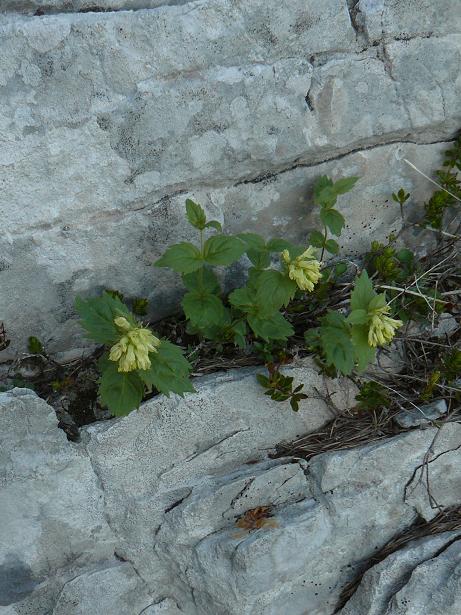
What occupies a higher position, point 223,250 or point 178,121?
point 178,121

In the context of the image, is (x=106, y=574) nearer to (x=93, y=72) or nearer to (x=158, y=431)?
(x=158, y=431)

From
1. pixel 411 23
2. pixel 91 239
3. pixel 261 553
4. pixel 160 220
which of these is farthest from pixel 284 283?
pixel 411 23

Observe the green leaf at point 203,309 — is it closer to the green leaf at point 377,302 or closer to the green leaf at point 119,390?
the green leaf at point 119,390

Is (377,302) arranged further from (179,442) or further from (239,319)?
(179,442)

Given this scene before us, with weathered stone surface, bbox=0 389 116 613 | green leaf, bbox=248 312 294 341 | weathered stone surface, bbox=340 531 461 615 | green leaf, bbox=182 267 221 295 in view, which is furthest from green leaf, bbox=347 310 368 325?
weathered stone surface, bbox=0 389 116 613

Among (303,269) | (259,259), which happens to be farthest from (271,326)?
(303,269)

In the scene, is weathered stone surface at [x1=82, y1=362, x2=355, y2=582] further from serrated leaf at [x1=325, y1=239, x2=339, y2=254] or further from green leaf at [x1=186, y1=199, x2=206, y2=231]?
green leaf at [x1=186, y1=199, x2=206, y2=231]
